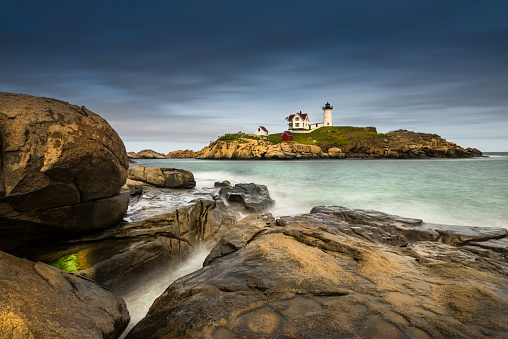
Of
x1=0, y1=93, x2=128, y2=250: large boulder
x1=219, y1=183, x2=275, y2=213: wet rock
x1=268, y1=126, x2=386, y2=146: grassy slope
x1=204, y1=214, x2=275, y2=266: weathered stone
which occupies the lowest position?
x1=219, y1=183, x2=275, y2=213: wet rock

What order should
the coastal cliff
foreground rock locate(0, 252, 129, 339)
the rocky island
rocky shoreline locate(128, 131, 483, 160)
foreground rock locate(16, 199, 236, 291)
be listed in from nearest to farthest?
foreground rock locate(0, 252, 129, 339) → foreground rock locate(16, 199, 236, 291) → rocky shoreline locate(128, 131, 483, 160) → the coastal cliff → the rocky island

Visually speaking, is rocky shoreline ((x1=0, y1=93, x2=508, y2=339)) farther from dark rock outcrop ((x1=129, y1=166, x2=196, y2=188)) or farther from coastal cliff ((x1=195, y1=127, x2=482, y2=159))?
coastal cliff ((x1=195, y1=127, x2=482, y2=159))

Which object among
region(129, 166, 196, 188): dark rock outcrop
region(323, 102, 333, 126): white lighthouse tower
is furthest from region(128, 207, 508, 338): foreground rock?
region(323, 102, 333, 126): white lighthouse tower

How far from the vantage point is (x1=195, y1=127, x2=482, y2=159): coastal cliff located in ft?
296

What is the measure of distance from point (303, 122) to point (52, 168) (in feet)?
401

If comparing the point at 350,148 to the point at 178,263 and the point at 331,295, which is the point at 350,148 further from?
the point at 331,295

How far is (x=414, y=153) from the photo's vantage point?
88.9 meters

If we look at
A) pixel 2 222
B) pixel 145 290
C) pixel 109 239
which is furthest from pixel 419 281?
pixel 2 222

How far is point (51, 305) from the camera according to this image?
10.2ft

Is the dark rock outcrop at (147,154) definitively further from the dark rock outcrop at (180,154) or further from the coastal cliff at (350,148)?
the coastal cliff at (350,148)

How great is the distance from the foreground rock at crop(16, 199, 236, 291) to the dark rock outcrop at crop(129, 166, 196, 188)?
20.6ft

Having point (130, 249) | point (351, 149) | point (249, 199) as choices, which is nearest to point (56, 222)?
point (130, 249)

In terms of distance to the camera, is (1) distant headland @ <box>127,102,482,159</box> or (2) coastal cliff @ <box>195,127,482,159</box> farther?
(1) distant headland @ <box>127,102,482,159</box>

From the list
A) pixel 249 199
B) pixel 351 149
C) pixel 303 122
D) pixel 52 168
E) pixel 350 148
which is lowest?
pixel 249 199
